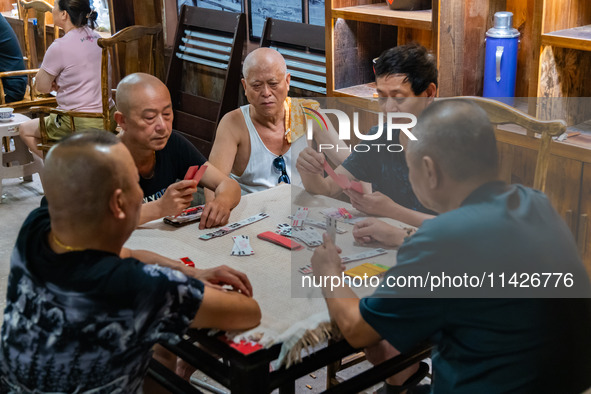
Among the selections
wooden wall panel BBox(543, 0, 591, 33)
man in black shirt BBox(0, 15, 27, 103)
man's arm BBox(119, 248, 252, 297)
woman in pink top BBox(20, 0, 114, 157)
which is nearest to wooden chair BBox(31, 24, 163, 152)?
woman in pink top BBox(20, 0, 114, 157)

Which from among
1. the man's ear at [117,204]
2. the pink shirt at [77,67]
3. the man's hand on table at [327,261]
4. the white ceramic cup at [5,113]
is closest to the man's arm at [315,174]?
the man's hand on table at [327,261]

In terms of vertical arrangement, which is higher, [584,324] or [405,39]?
[405,39]

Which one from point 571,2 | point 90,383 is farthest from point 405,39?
point 90,383

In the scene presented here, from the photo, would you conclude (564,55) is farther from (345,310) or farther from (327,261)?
(345,310)

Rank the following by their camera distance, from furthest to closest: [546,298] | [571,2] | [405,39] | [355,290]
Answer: [405,39]
[571,2]
[355,290]
[546,298]

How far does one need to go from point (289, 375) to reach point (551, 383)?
0.57 metres

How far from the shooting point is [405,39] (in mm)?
3479

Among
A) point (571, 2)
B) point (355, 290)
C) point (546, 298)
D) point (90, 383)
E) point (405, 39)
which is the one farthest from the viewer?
point (405, 39)

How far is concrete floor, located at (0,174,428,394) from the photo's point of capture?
2824 millimetres

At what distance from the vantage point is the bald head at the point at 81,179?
4.59ft

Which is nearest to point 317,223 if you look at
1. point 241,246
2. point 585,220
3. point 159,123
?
point 241,246

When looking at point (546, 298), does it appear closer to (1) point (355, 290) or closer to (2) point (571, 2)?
(1) point (355, 290)

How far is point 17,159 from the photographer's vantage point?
17.0 feet

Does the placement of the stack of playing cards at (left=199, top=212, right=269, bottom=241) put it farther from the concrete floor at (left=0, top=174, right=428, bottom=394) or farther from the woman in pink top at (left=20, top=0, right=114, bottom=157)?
the woman in pink top at (left=20, top=0, right=114, bottom=157)
